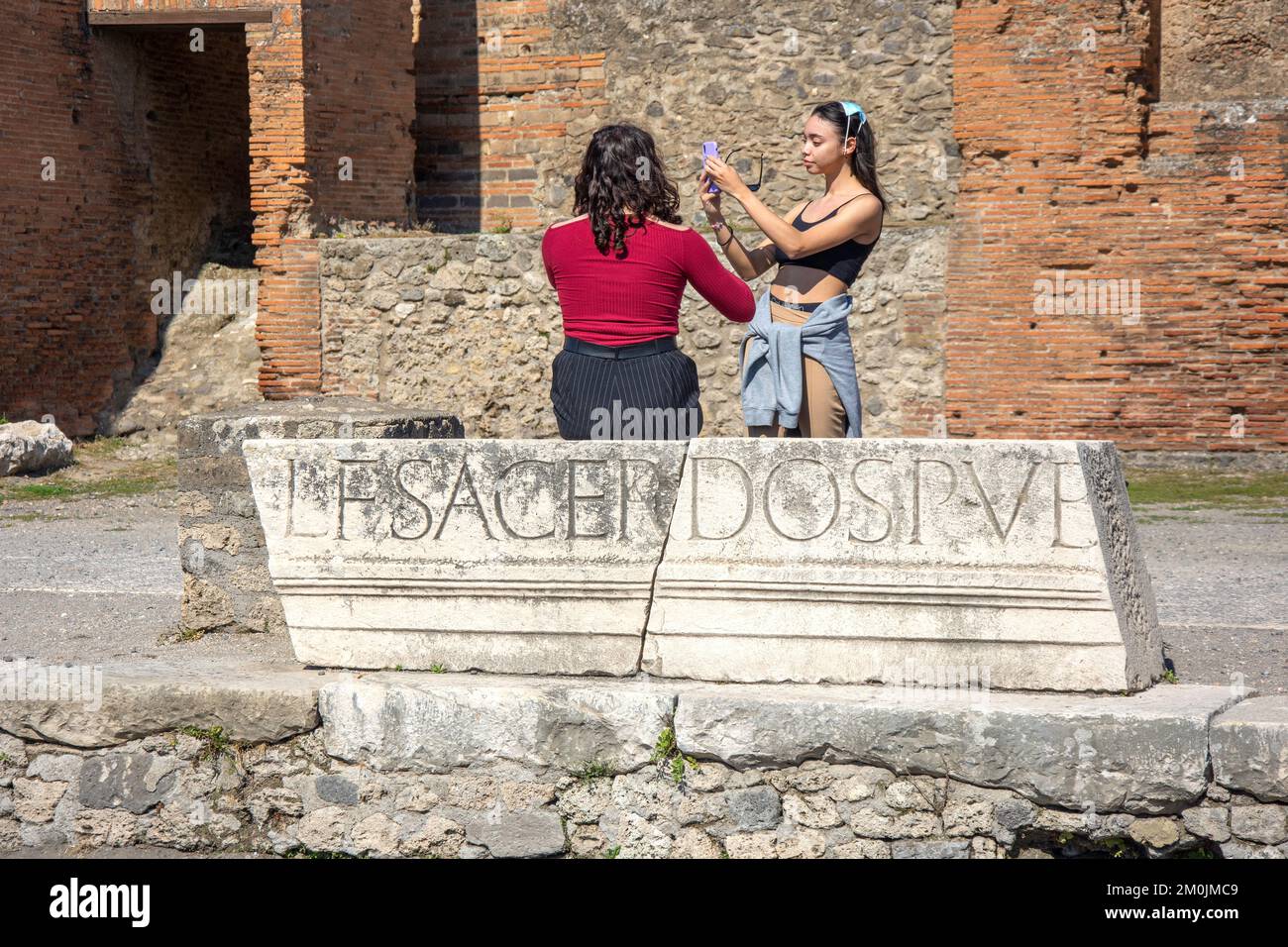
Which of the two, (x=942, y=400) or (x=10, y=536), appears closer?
(x=10, y=536)

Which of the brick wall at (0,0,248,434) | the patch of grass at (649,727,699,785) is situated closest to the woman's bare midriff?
the patch of grass at (649,727,699,785)

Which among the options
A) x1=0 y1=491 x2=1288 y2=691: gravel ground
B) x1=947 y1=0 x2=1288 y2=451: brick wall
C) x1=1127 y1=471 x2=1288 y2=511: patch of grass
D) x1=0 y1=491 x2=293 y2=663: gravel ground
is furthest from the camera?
x1=947 y1=0 x2=1288 y2=451: brick wall

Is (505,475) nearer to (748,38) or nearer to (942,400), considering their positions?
(942,400)

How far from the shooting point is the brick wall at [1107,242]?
1052 cm

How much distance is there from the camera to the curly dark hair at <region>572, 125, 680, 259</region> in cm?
430

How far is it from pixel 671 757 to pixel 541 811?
1.32 feet

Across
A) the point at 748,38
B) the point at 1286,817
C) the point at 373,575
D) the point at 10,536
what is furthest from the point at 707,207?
the point at 748,38

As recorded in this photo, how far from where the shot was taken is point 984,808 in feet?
12.9

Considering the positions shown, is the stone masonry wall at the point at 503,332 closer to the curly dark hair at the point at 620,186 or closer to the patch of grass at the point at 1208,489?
the patch of grass at the point at 1208,489

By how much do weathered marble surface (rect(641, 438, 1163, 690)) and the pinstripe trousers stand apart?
24cm

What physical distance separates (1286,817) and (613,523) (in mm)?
1879

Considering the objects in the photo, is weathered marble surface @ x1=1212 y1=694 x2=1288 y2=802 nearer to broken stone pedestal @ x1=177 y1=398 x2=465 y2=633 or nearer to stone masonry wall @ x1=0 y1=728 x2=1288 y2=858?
stone masonry wall @ x1=0 y1=728 x2=1288 y2=858

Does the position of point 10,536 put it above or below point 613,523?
below

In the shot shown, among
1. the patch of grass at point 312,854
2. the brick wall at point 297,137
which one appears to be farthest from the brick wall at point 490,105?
the patch of grass at point 312,854
